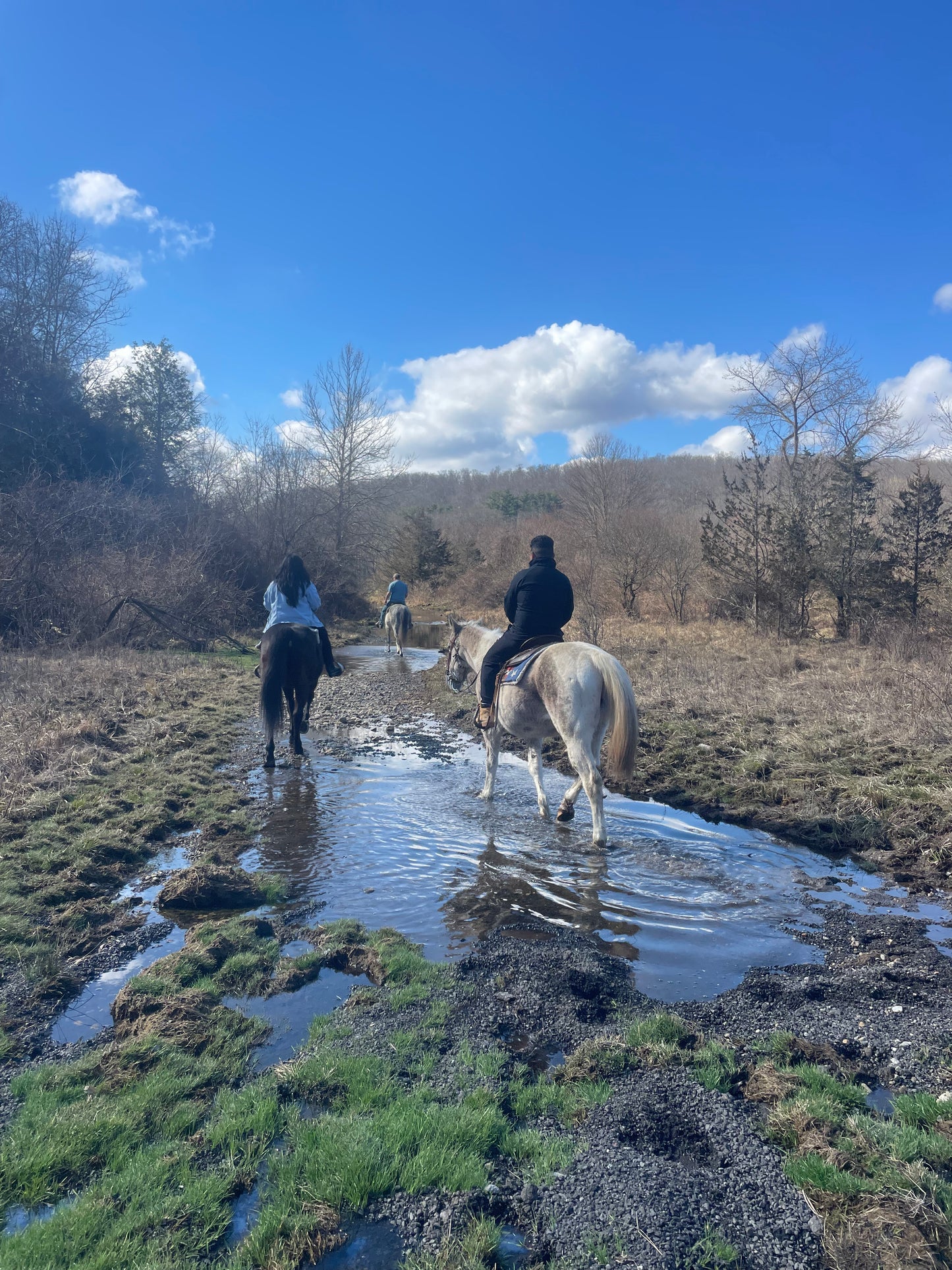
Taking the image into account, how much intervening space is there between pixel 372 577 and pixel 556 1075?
1658 inches

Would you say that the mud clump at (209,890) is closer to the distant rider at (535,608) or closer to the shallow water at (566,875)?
the shallow water at (566,875)

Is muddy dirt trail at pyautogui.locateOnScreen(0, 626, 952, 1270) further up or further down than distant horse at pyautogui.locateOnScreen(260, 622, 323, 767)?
further down

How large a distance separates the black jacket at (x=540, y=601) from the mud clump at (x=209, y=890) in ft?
12.8

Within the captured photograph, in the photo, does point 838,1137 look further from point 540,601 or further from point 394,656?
point 394,656

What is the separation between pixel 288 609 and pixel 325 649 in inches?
32.3

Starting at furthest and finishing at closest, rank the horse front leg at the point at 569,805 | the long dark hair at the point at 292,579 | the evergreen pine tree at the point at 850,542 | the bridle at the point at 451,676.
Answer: the evergreen pine tree at the point at 850,542 → the bridle at the point at 451,676 → the long dark hair at the point at 292,579 → the horse front leg at the point at 569,805

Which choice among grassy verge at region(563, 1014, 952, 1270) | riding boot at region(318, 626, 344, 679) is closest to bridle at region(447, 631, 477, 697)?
riding boot at region(318, 626, 344, 679)

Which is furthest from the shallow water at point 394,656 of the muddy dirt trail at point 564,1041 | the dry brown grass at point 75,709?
the muddy dirt trail at point 564,1041

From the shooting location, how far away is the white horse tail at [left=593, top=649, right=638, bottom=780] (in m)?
6.59

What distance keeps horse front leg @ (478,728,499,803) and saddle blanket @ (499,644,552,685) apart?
2.42 feet

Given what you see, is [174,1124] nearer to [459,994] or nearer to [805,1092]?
[459,994]

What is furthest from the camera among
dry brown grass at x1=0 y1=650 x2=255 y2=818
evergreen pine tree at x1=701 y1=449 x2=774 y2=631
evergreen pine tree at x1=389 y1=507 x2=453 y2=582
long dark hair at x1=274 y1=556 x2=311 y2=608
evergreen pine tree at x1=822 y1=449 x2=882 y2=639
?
evergreen pine tree at x1=389 y1=507 x2=453 y2=582

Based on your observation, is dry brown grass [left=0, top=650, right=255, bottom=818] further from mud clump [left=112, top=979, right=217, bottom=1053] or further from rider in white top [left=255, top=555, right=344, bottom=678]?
mud clump [left=112, top=979, right=217, bottom=1053]

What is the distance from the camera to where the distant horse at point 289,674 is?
31.5 feet
